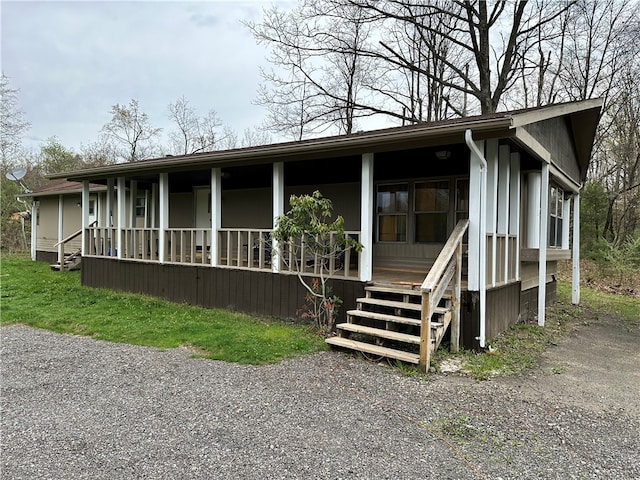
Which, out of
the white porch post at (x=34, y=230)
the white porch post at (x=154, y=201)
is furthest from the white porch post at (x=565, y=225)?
the white porch post at (x=34, y=230)

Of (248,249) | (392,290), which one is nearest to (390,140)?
(392,290)

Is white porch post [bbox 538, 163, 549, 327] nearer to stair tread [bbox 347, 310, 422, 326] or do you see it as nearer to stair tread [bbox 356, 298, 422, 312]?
stair tread [bbox 356, 298, 422, 312]

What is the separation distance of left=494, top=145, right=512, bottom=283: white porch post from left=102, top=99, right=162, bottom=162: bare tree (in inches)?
957

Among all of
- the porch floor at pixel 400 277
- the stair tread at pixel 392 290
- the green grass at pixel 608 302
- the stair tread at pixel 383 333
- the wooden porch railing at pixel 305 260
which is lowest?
the green grass at pixel 608 302

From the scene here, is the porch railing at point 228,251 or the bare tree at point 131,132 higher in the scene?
the bare tree at point 131,132

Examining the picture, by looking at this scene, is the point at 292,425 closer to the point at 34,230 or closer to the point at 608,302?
the point at 608,302

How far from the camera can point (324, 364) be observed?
471 centimetres

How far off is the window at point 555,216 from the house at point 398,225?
0.04 m

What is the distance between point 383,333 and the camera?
4.95 metres

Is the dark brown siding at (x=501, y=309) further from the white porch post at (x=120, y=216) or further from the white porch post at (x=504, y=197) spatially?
the white porch post at (x=120, y=216)

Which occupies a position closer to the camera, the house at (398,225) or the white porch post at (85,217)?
the house at (398,225)

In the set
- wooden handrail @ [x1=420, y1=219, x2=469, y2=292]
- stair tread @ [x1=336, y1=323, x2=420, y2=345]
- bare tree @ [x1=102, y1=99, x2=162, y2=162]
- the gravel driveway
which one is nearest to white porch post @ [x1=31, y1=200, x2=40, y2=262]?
bare tree @ [x1=102, y1=99, x2=162, y2=162]

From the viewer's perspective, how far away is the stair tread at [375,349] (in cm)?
455

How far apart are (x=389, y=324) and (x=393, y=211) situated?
3440mm
